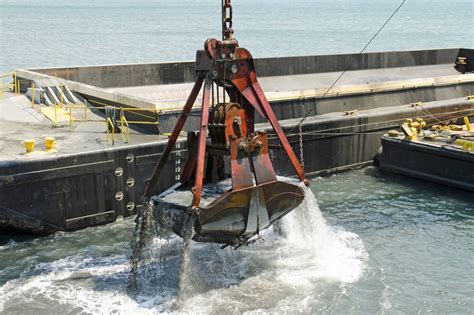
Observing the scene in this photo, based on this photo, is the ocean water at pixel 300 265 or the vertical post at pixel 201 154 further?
the ocean water at pixel 300 265

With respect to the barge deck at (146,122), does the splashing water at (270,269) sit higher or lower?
lower

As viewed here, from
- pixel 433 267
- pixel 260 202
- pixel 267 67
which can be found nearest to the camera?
pixel 260 202

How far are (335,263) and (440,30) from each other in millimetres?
98071

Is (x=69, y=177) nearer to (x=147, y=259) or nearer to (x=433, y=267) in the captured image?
(x=147, y=259)

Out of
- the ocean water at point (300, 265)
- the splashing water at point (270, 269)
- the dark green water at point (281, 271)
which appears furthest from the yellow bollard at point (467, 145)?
the splashing water at point (270, 269)

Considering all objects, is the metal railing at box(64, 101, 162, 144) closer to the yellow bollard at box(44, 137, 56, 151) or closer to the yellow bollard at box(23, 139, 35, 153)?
the yellow bollard at box(44, 137, 56, 151)

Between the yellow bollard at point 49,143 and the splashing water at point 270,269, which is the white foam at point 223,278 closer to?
the splashing water at point 270,269

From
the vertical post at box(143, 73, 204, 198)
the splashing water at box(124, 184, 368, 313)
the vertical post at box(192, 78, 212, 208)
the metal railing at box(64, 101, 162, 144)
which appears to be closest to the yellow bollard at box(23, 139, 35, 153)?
the metal railing at box(64, 101, 162, 144)

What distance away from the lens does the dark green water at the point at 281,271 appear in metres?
13.0

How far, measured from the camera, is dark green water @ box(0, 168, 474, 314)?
1299cm

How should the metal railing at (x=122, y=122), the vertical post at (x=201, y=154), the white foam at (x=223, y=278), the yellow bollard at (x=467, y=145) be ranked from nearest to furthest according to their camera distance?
the vertical post at (x=201, y=154)
the white foam at (x=223, y=278)
the metal railing at (x=122, y=122)
the yellow bollard at (x=467, y=145)

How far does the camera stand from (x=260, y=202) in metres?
12.3

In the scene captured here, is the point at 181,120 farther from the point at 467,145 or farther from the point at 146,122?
the point at 467,145

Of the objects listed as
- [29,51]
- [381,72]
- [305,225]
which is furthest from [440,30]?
[305,225]
